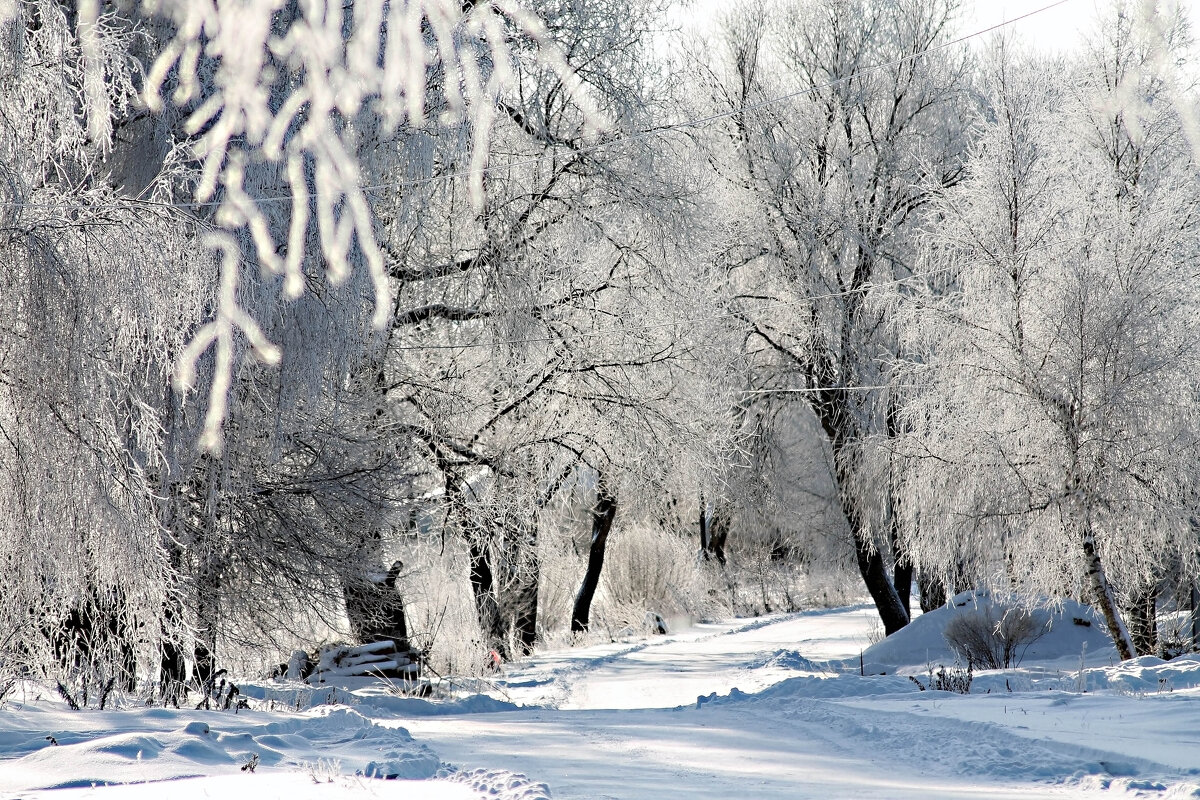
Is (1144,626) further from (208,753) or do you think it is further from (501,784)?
(208,753)

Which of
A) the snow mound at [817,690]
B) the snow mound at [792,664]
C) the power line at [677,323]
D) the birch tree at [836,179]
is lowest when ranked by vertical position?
the snow mound at [792,664]

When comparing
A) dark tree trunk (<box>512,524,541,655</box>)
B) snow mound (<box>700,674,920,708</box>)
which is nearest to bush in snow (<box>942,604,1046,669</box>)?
snow mound (<box>700,674,920,708</box>)

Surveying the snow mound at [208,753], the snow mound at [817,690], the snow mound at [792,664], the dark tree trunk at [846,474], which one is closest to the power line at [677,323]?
the dark tree trunk at [846,474]

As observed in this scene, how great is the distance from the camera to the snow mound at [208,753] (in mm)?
4617

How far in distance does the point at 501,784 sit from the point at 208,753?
1.54 meters

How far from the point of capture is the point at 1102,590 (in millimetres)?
12055

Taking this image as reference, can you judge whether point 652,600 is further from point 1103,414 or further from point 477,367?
point 1103,414

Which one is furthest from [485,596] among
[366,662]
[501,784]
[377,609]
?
[501,784]

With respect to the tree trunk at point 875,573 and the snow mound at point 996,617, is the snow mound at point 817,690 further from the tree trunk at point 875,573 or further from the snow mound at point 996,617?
the tree trunk at point 875,573

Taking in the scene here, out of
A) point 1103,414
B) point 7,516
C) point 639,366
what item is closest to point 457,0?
point 639,366

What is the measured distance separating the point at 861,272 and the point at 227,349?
40.8 ft

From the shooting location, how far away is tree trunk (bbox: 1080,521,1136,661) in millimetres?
12047

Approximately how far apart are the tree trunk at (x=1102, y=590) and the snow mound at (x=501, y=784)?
9.21 metres

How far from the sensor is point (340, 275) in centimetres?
916
